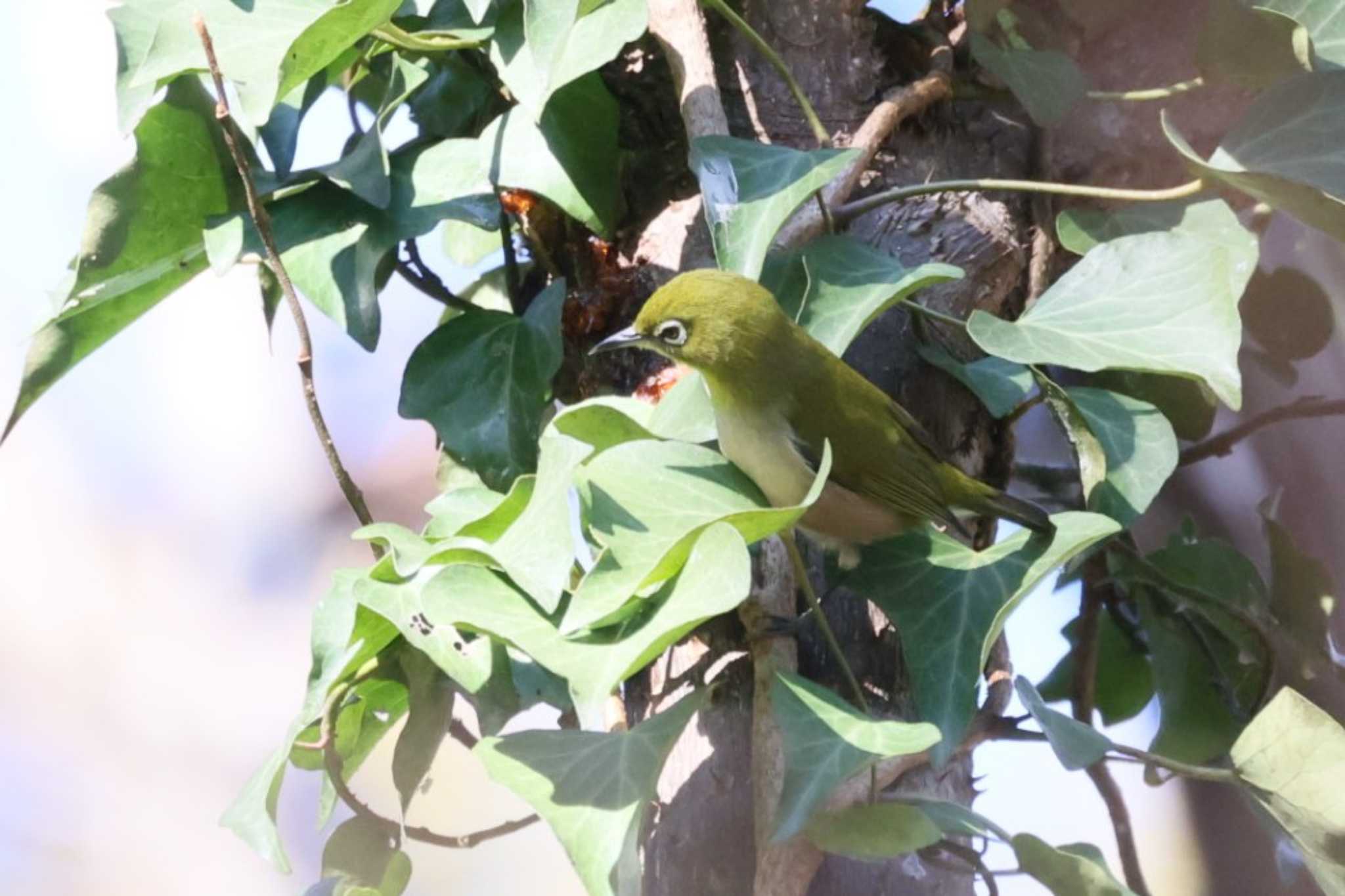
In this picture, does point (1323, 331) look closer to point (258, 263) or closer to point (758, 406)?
point (758, 406)

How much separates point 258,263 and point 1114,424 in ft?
2.87

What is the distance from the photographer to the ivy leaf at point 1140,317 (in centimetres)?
115

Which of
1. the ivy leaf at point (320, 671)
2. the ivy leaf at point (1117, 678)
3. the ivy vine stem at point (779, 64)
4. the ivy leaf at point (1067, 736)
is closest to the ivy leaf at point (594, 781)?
the ivy leaf at point (320, 671)

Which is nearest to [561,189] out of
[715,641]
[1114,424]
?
[715,641]

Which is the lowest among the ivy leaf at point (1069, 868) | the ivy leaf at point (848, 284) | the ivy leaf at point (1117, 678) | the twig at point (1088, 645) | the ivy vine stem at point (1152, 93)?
the ivy leaf at point (1117, 678)

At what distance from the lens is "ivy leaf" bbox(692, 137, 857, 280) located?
1208 mm

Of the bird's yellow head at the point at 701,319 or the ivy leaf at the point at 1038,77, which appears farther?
the ivy leaf at the point at 1038,77

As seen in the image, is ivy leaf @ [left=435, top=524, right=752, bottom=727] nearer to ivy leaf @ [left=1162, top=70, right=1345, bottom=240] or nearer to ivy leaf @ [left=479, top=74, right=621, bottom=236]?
ivy leaf @ [left=479, top=74, right=621, bottom=236]

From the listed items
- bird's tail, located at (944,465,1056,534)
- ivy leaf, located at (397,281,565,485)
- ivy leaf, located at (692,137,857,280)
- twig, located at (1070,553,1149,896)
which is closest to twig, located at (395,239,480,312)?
ivy leaf, located at (397,281,565,485)

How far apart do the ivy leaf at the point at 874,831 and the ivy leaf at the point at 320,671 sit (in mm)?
432

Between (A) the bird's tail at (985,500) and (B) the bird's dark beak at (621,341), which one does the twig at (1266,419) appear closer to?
(A) the bird's tail at (985,500)

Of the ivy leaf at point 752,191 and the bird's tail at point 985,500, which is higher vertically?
the ivy leaf at point 752,191

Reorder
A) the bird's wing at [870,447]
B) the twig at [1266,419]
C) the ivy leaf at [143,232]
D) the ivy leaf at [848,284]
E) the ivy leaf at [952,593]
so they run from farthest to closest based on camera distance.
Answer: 1. the twig at [1266,419]
2. the bird's wing at [870,447]
3. the ivy leaf at [143,232]
4. the ivy leaf at [848,284]
5. the ivy leaf at [952,593]

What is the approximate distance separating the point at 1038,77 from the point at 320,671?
0.99 metres
